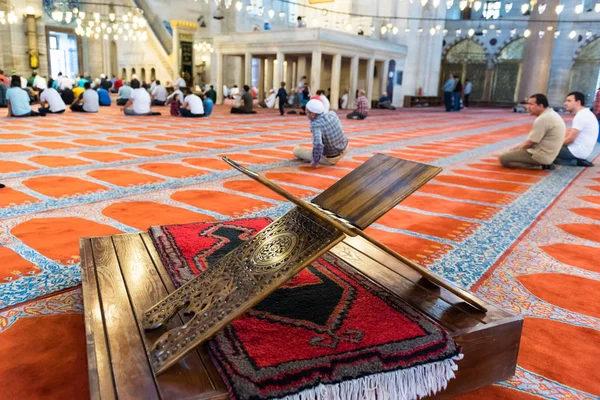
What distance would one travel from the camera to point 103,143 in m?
6.04

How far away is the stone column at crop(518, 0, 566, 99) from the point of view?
1628cm

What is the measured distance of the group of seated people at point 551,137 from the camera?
4965 mm

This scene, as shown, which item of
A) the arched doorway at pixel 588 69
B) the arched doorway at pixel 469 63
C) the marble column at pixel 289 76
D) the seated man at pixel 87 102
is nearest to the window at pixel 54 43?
the marble column at pixel 289 76

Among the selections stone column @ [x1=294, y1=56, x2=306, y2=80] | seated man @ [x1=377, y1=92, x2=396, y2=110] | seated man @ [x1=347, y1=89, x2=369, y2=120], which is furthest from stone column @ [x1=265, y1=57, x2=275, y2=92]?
seated man @ [x1=347, y1=89, x2=369, y2=120]

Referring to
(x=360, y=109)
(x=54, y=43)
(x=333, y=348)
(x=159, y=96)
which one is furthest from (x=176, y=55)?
(x=333, y=348)

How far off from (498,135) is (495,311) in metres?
8.40

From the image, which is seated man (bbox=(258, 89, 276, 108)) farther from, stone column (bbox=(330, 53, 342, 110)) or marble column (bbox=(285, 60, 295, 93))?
stone column (bbox=(330, 53, 342, 110))

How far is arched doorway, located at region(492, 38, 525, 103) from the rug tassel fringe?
75.3 ft

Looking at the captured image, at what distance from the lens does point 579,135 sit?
5453 mm

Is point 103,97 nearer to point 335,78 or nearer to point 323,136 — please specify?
point 335,78

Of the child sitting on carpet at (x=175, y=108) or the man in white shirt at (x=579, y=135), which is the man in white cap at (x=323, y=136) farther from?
the child sitting on carpet at (x=175, y=108)

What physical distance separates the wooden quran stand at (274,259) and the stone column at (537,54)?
17.6 meters

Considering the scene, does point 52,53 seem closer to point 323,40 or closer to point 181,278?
point 323,40

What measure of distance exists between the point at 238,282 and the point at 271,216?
5.72 ft
